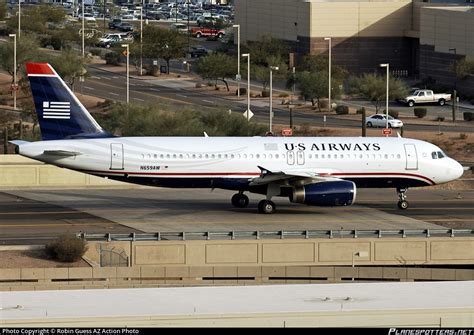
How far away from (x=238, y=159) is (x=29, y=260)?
11736mm

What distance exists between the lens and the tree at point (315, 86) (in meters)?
110

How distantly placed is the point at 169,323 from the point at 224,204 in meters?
33.2

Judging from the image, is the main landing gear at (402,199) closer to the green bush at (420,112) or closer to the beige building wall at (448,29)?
the green bush at (420,112)

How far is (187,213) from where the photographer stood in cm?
5809

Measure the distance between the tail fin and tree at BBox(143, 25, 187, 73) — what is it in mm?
76287

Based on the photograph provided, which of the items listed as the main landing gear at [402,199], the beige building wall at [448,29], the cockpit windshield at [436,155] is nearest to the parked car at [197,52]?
the beige building wall at [448,29]

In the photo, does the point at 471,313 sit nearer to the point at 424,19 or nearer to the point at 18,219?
the point at 18,219

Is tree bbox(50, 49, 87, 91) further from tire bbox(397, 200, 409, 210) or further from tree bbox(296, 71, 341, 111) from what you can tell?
tire bbox(397, 200, 409, 210)

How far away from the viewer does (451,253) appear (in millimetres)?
51094

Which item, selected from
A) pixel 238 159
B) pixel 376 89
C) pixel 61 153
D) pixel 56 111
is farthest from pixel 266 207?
pixel 376 89

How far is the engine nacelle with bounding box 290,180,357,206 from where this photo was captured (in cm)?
5566

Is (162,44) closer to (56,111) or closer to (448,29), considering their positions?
(448,29)

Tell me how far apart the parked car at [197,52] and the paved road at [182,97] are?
1709 cm

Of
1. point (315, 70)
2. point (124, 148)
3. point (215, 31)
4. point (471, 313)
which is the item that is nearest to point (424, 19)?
point (315, 70)
